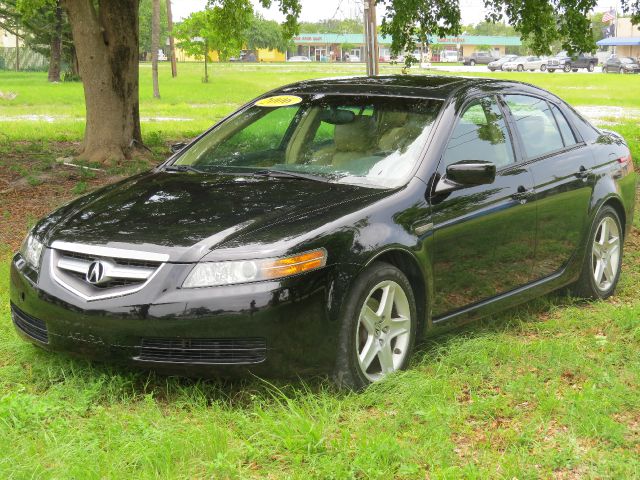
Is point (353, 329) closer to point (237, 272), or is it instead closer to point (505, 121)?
point (237, 272)

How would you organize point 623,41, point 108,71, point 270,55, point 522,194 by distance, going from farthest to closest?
point 270,55 < point 623,41 < point 108,71 < point 522,194

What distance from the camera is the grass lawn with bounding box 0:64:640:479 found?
366 centimetres

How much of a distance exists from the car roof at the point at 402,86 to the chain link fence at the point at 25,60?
71.2 m

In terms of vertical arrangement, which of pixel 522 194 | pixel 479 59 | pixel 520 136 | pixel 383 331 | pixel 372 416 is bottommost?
pixel 372 416

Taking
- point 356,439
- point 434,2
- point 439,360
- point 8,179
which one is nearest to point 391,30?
point 434,2

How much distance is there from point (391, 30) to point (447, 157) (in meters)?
10.5

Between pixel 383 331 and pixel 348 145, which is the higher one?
pixel 348 145

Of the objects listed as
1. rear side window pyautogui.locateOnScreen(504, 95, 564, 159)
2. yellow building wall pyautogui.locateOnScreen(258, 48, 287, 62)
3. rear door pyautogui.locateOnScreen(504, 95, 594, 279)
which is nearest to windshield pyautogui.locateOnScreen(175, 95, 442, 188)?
rear side window pyautogui.locateOnScreen(504, 95, 564, 159)

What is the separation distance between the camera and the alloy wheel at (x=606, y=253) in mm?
6727

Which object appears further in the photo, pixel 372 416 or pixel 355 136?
pixel 355 136

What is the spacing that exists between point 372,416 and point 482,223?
1.58m

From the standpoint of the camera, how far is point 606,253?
6840 mm

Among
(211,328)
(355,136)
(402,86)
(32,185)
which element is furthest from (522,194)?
(32,185)

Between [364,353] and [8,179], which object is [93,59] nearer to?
[8,179]
